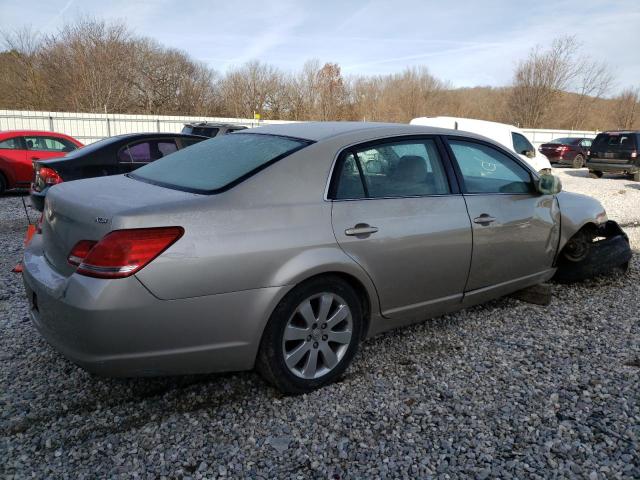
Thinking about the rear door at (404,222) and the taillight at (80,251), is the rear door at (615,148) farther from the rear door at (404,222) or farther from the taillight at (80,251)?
the taillight at (80,251)

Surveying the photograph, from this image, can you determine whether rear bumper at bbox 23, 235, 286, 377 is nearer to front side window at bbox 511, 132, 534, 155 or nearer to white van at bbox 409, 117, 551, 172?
white van at bbox 409, 117, 551, 172

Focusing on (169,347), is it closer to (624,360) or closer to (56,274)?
(56,274)

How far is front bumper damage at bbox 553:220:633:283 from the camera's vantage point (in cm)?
484

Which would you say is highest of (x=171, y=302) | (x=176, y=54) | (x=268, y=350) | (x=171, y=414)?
(x=176, y=54)

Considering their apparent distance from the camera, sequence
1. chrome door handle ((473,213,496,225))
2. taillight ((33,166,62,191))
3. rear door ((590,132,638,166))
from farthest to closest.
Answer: rear door ((590,132,638,166)) < taillight ((33,166,62,191)) < chrome door handle ((473,213,496,225))

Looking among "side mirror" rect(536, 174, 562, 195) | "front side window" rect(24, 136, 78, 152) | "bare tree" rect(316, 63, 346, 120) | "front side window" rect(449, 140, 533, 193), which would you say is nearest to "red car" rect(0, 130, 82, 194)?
"front side window" rect(24, 136, 78, 152)

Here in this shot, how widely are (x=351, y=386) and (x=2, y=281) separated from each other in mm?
3852

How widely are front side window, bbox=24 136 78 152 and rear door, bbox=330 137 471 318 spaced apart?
10.6 metres

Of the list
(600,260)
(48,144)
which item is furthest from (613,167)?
(48,144)

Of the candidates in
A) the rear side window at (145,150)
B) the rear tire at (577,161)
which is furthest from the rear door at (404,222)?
the rear tire at (577,161)

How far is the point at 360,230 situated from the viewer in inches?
112

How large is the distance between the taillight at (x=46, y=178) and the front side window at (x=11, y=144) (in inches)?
211

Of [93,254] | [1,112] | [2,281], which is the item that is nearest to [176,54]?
[1,112]

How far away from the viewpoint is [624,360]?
3.37 meters
